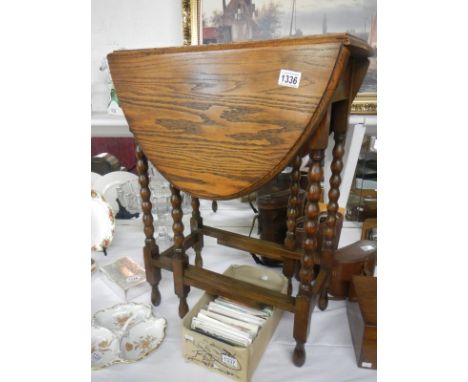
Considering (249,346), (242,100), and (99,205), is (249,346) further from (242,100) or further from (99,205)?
(99,205)

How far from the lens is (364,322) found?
2.95ft

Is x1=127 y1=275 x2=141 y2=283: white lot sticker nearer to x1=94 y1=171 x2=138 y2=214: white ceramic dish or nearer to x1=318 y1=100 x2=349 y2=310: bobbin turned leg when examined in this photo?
x1=94 y1=171 x2=138 y2=214: white ceramic dish

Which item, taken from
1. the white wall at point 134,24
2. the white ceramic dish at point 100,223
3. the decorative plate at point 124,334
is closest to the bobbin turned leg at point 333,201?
the decorative plate at point 124,334

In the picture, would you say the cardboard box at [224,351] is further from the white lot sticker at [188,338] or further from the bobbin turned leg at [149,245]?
the bobbin turned leg at [149,245]

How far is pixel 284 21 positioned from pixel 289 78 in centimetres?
101

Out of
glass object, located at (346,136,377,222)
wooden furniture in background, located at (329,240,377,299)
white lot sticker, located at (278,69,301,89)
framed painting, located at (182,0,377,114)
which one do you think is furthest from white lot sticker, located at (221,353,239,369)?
framed painting, located at (182,0,377,114)

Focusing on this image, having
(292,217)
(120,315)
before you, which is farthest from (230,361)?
(292,217)

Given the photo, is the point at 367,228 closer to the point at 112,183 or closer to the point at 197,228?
the point at 197,228

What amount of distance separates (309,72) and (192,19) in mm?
1148

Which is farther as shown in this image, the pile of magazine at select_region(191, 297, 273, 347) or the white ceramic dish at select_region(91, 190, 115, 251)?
the white ceramic dish at select_region(91, 190, 115, 251)

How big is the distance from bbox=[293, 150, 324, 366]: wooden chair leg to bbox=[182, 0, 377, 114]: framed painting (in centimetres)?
94

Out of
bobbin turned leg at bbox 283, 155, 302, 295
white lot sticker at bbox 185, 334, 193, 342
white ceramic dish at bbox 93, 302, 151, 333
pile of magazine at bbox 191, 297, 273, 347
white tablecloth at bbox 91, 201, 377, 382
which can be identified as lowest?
white tablecloth at bbox 91, 201, 377, 382

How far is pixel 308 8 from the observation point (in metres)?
1.55

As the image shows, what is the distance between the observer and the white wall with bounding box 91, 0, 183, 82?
1713 millimetres
